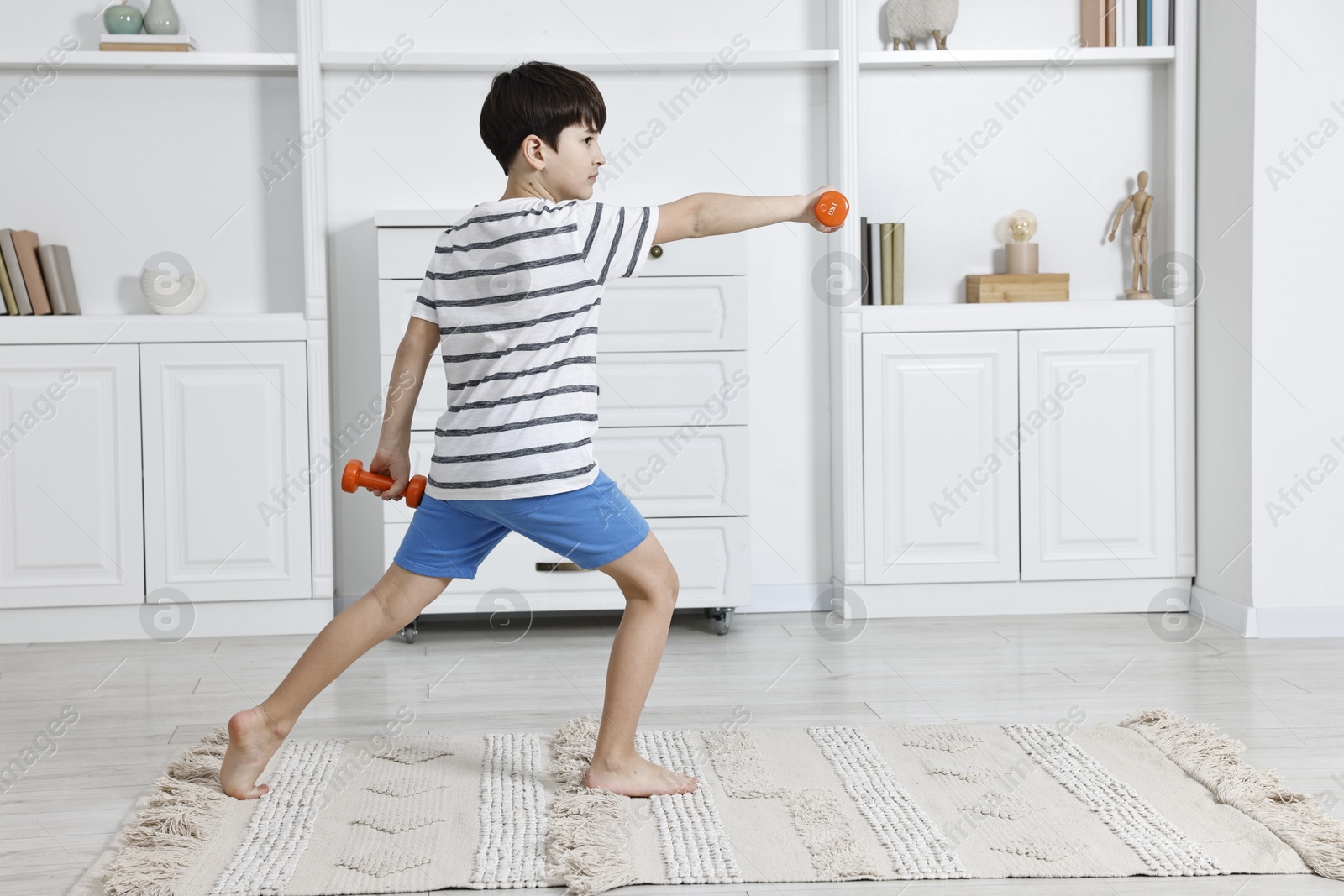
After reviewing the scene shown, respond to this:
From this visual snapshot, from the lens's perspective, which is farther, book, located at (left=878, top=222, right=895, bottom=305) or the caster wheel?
book, located at (left=878, top=222, right=895, bottom=305)

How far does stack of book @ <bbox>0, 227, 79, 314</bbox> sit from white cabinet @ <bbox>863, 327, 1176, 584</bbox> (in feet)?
6.52

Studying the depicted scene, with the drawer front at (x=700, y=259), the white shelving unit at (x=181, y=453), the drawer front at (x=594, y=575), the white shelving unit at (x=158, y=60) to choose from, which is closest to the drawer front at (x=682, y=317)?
the drawer front at (x=700, y=259)

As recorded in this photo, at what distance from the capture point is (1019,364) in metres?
3.00

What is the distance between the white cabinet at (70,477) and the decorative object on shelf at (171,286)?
0.16 meters

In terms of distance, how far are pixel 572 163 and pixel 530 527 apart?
0.48 meters

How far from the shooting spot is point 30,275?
291 centimetres

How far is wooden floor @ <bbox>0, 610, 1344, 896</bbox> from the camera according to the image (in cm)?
184

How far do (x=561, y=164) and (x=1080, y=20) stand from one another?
2163 mm

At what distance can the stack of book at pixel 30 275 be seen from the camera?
9.50 feet

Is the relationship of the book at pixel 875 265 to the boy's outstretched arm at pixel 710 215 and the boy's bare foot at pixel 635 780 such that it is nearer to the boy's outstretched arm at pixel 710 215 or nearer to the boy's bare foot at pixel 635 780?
the boy's outstretched arm at pixel 710 215

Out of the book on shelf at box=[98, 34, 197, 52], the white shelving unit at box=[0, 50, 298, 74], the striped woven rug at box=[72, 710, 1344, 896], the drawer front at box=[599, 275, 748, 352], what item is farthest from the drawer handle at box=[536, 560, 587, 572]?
the book on shelf at box=[98, 34, 197, 52]

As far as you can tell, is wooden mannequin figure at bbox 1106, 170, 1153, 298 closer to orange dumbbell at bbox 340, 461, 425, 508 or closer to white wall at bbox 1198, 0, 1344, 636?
white wall at bbox 1198, 0, 1344, 636

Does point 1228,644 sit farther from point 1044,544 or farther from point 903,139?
point 903,139

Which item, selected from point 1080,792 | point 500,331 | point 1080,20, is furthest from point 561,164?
point 1080,20
